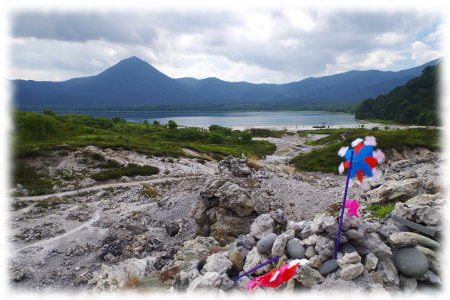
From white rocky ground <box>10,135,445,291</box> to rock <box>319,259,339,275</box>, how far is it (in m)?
8.95

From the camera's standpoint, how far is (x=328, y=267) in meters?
5.71

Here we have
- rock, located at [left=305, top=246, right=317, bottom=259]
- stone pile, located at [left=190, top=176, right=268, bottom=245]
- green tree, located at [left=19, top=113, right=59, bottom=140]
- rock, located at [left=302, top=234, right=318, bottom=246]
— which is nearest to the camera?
rock, located at [left=305, top=246, right=317, bottom=259]

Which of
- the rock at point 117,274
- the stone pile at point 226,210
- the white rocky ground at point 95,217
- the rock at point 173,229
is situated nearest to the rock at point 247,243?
the stone pile at point 226,210

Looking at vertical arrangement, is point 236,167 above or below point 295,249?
below

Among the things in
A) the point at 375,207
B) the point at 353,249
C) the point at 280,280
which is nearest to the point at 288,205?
the point at 375,207

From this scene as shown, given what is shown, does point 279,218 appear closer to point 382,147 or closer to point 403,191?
point 403,191

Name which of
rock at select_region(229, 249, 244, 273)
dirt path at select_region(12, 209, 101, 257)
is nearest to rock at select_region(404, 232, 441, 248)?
rock at select_region(229, 249, 244, 273)

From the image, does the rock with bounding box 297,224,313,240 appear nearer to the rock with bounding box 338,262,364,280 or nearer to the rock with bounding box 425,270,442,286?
the rock with bounding box 338,262,364,280

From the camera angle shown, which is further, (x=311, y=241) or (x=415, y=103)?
(x=415, y=103)

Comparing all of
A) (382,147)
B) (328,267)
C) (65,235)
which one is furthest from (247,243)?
(382,147)

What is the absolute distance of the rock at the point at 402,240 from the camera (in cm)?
596

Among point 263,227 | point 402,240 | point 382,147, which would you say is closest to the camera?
point 402,240

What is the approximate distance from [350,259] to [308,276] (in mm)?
1167

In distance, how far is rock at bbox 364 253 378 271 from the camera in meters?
5.75
